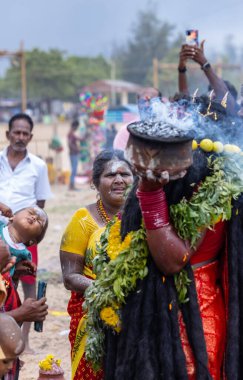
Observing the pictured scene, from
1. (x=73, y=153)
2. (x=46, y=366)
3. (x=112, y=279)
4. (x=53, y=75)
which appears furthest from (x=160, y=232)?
(x=53, y=75)

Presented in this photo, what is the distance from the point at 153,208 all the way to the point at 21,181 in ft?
12.4

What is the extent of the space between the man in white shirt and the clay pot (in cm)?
378

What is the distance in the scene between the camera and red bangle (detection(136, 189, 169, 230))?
2.76 metres

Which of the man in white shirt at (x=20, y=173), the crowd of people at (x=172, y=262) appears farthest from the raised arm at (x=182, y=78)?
the crowd of people at (x=172, y=262)

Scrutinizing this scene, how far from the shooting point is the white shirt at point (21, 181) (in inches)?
249

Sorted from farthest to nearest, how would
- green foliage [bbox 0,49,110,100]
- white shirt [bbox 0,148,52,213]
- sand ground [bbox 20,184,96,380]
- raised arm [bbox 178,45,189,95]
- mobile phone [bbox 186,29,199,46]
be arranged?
green foliage [bbox 0,49,110,100]
raised arm [bbox 178,45,189,95]
white shirt [bbox 0,148,52,213]
mobile phone [bbox 186,29,199,46]
sand ground [bbox 20,184,96,380]

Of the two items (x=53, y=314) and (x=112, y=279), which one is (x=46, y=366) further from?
(x=53, y=314)

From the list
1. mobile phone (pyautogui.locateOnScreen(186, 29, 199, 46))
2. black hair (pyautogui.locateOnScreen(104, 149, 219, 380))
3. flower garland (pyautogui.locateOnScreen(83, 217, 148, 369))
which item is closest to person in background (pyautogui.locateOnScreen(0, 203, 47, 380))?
flower garland (pyautogui.locateOnScreen(83, 217, 148, 369))

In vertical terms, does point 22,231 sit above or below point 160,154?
below

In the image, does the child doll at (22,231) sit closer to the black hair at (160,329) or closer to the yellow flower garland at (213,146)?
the black hair at (160,329)

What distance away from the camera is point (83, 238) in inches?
162

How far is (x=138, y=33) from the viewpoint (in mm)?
100125

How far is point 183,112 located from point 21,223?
46.6 inches

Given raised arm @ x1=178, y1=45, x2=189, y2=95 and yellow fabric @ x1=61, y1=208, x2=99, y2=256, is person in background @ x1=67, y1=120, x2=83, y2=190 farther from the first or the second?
yellow fabric @ x1=61, y1=208, x2=99, y2=256
